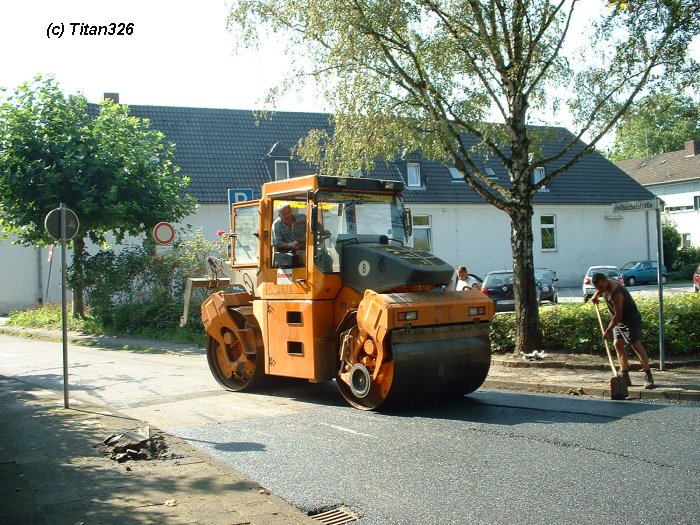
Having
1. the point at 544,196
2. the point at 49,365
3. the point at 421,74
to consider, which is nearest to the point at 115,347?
the point at 49,365

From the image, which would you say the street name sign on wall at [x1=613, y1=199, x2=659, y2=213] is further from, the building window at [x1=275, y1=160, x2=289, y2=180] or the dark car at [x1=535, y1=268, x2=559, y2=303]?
the building window at [x1=275, y1=160, x2=289, y2=180]

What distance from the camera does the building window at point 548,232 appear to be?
41.8 meters

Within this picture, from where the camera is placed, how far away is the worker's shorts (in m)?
10.9

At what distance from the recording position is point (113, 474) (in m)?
6.91

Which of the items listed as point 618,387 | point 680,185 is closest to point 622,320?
point 618,387

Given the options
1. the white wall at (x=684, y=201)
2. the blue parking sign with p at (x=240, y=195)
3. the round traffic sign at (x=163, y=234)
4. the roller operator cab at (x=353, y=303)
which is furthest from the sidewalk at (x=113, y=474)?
the white wall at (x=684, y=201)

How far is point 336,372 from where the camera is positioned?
10.3 metres

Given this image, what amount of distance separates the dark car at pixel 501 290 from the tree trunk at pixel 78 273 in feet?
40.8

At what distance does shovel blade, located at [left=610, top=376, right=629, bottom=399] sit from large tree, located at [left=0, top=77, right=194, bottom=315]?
1594 centimetres

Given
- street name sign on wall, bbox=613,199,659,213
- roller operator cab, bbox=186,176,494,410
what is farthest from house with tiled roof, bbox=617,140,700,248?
roller operator cab, bbox=186,176,494,410

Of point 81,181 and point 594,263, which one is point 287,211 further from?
point 594,263

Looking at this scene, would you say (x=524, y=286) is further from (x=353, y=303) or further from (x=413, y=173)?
(x=413, y=173)

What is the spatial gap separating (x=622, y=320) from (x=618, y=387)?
1.19 m

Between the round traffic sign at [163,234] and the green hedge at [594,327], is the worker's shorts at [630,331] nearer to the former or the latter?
the green hedge at [594,327]
